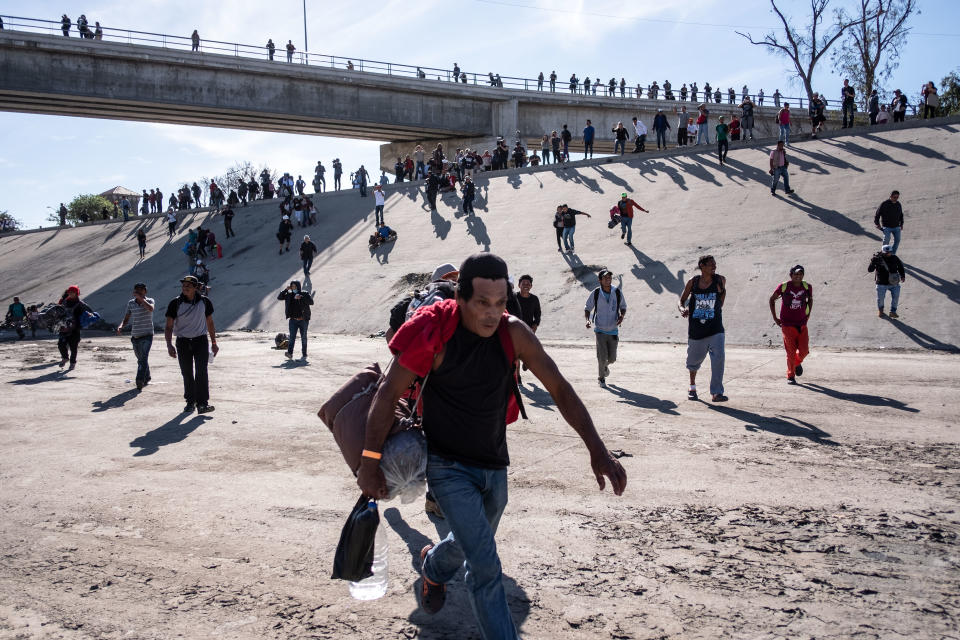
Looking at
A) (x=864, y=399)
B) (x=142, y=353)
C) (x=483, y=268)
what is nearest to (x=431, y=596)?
(x=483, y=268)

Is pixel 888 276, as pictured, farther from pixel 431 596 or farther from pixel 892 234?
pixel 431 596

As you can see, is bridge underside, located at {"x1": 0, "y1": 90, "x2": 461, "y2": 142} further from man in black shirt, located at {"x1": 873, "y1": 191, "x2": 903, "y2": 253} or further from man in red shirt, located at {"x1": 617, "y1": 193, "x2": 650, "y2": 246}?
man in black shirt, located at {"x1": 873, "y1": 191, "x2": 903, "y2": 253}

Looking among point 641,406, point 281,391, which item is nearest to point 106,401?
point 281,391

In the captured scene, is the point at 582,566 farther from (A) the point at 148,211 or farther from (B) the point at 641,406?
(A) the point at 148,211

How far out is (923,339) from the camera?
12453 millimetres

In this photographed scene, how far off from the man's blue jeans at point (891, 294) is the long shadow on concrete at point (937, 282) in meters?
0.99

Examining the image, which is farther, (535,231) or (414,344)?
(535,231)

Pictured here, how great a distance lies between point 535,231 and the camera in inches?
933

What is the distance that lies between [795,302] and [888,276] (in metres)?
5.37

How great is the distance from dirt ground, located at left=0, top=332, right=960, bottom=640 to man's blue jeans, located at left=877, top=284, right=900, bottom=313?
5.39 metres

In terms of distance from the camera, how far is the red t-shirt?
9.16 meters

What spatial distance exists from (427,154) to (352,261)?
886 inches

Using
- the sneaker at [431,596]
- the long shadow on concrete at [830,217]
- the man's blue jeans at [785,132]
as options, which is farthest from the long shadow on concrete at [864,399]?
the man's blue jeans at [785,132]

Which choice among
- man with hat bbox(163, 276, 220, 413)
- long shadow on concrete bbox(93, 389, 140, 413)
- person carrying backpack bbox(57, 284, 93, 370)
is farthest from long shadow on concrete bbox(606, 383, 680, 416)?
person carrying backpack bbox(57, 284, 93, 370)
